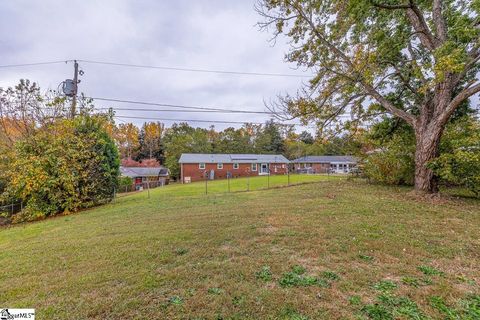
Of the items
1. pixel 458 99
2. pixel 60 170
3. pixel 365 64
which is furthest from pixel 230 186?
pixel 458 99

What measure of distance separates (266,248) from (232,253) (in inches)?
26.0

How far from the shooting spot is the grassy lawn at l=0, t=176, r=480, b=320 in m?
2.43

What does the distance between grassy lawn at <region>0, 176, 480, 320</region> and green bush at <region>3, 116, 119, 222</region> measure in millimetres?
5474

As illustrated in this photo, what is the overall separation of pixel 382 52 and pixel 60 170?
14.9m

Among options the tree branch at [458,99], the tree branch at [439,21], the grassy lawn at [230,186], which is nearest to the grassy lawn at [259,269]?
the tree branch at [458,99]

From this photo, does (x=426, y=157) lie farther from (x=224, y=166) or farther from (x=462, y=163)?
(x=224, y=166)

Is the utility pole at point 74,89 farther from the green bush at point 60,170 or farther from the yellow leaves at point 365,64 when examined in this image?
the yellow leaves at point 365,64

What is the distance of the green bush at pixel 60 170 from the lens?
10109 mm

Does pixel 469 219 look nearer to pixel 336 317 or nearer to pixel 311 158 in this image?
pixel 336 317

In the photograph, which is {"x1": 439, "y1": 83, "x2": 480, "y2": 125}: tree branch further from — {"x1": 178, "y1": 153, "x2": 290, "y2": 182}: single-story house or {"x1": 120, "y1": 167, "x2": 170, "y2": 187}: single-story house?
{"x1": 120, "y1": 167, "x2": 170, "y2": 187}: single-story house

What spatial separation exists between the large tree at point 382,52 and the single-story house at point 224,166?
19.7 m

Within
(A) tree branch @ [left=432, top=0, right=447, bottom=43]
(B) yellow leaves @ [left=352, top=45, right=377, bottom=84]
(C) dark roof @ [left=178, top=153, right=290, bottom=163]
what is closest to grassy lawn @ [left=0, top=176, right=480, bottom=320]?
(B) yellow leaves @ [left=352, top=45, right=377, bottom=84]

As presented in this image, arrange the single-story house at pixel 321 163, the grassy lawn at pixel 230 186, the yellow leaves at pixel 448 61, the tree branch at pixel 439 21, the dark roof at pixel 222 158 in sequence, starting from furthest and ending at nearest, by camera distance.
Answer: the single-story house at pixel 321 163, the dark roof at pixel 222 158, the grassy lawn at pixel 230 186, the tree branch at pixel 439 21, the yellow leaves at pixel 448 61

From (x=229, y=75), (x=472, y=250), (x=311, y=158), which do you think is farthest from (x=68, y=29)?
(x=311, y=158)
